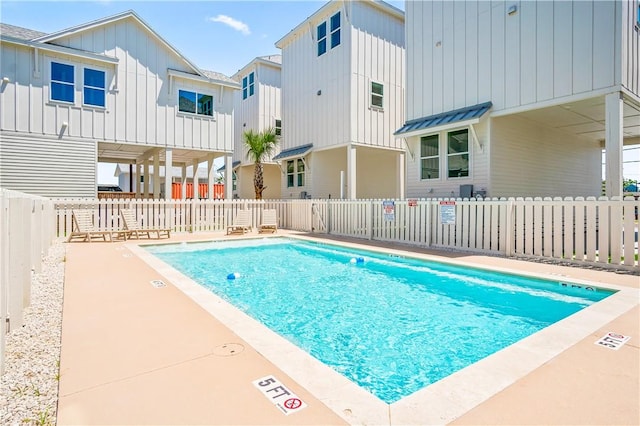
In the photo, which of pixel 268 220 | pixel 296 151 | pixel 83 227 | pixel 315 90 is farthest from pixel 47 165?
pixel 315 90

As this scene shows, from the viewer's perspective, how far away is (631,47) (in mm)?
8906

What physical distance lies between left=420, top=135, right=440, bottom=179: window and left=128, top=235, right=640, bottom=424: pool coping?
8.35m

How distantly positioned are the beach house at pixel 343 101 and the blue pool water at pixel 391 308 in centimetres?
759

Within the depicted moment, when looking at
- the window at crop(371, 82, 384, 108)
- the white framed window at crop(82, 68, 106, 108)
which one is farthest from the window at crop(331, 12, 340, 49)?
the white framed window at crop(82, 68, 106, 108)

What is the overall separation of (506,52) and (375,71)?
636 cm

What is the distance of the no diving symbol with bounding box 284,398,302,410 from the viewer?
2.14 meters

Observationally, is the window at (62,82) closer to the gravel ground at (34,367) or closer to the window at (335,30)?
the window at (335,30)

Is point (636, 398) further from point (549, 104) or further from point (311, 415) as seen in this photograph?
point (549, 104)

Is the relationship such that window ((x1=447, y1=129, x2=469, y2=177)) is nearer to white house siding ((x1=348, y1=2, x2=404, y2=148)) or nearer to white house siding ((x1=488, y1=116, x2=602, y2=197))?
white house siding ((x1=488, y1=116, x2=602, y2=197))

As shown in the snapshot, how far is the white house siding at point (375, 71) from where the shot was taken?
49.5 feet

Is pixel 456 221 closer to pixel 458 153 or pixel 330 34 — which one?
pixel 458 153

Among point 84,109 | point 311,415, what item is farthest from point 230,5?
point 311,415

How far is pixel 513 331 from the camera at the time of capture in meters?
4.21

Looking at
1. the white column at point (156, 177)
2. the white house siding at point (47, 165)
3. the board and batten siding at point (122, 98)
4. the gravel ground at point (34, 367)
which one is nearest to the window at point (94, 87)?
the board and batten siding at point (122, 98)
